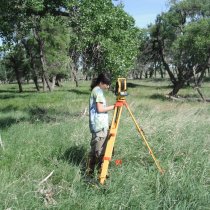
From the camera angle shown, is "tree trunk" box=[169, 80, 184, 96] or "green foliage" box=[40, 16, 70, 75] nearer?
"tree trunk" box=[169, 80, 184, 96]

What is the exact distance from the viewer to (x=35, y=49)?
4581cm

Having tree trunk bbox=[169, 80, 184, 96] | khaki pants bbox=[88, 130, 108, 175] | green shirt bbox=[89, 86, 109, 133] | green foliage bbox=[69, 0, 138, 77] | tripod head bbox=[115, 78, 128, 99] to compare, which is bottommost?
tree trunk bbox=[169, 80, 184, 96]

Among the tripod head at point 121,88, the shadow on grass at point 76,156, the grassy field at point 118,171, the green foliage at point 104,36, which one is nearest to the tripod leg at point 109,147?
the grassy field at point 118,171

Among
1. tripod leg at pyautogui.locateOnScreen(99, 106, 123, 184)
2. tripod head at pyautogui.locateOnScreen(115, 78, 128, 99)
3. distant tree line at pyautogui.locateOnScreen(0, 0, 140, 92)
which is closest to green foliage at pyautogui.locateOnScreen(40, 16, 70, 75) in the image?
distant tree line at pyautogui.locateOnScreen(0, 0, 140, 92)

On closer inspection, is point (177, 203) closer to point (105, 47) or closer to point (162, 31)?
point (105, 47)

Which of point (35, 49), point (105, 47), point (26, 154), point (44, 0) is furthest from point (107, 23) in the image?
point (35, 49)

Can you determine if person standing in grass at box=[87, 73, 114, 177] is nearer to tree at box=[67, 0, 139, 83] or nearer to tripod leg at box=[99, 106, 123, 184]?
tripod leg at box=[99, 106, 123, 184]

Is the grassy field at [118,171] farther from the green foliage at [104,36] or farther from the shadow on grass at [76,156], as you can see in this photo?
the green foliage at [104,36]

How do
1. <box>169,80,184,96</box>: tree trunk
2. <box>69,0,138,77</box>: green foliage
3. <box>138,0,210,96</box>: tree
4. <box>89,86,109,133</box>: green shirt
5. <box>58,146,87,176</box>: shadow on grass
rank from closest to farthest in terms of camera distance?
<box>89,86,109,133</box>: green shirt
<box>58,146,87,176</box>: shadow on grass
<box>69,0,138,77</box>: green foliage
<box>138,0,210,96</box>: tree
<box>169,80,184,96</box>: tree trunk

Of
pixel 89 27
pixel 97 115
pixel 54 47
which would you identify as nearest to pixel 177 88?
pixel 54 47

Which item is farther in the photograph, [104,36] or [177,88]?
[177,88]

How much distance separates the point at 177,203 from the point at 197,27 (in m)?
27.5

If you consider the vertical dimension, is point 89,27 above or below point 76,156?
above

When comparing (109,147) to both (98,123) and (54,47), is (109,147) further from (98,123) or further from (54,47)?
(54,47)
